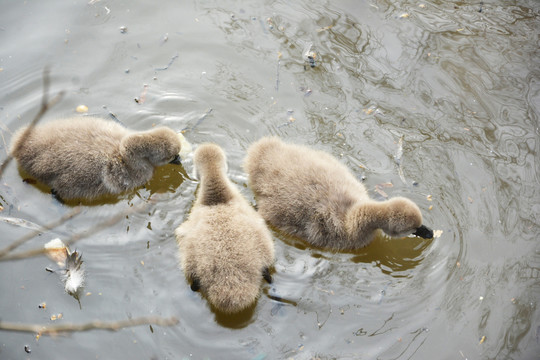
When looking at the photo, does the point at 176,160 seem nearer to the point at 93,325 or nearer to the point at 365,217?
the point at 93,325

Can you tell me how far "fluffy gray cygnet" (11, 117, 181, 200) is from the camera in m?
4.81

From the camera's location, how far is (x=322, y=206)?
4.57 metres

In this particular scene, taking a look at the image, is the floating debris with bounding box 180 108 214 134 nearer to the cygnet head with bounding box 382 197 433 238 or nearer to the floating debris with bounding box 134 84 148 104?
the floating debris with bounding box 134 84 148 104

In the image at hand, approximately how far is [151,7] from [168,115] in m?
1.96

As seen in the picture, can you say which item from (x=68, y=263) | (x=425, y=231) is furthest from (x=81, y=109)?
(x=425, y=231)

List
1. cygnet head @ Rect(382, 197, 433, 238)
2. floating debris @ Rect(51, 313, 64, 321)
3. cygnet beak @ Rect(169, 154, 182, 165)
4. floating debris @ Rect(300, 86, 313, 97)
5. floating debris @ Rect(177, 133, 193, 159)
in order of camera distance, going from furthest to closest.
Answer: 1. floating debris @ Rect(300, 86, 313, 97)
2. floating debris @ Rect(177, 133, 193, 159)
3. cygnet beak @ Rect(169, 154, 182, 165)
4. cygnet head @ Rect(382, 197, 433, 238)
5. floating debris @ Rect(51, 313, 64, 321)

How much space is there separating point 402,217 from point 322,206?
2.47 feet

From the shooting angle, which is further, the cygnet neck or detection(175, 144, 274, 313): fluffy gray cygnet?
the cygnet neck

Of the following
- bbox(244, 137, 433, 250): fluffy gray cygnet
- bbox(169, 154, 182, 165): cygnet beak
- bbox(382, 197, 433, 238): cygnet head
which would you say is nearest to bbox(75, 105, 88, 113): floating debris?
bbox(169, 154, 182, 165): cygnet beak

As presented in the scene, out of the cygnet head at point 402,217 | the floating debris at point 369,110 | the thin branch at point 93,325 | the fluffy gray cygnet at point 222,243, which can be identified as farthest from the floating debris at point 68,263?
the floating debris at point 369,110

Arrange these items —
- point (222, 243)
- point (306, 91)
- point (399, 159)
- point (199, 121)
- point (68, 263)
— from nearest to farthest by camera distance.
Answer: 1. point (222, 243)
2. point (68, 263)
3. point (399, 159)
4. point (199, 121)
5. point (306, 91)

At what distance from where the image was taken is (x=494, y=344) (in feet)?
14.2

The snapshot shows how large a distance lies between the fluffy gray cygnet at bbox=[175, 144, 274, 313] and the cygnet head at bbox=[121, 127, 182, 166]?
1.26 feet

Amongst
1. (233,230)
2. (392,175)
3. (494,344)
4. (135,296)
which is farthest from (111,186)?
(494,344)
